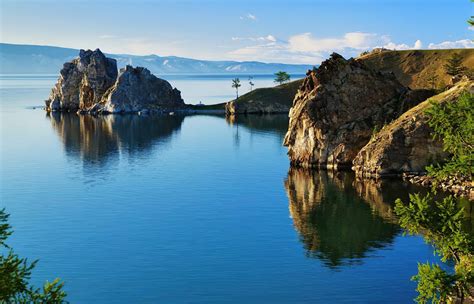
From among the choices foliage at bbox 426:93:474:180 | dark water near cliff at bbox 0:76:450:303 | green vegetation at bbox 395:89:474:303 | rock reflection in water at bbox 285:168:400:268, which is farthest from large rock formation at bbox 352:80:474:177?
green vegetation at bbox 395:89:474:303

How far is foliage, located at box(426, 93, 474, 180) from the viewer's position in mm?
49281

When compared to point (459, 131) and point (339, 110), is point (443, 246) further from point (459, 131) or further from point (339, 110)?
point (339, 110)

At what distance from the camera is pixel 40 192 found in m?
125

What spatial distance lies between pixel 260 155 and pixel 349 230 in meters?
86.0

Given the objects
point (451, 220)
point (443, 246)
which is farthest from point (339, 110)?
point (443, 246)

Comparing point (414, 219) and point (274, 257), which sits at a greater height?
point (414, 219)

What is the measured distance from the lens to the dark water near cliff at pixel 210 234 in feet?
223

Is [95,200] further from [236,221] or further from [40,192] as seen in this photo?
[236,221]

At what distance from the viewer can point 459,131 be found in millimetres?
51000

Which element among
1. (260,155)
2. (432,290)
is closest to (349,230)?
(432,290)

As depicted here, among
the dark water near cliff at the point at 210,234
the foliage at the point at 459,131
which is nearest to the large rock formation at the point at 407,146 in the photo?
the dark water near cliff at the point at 210,234

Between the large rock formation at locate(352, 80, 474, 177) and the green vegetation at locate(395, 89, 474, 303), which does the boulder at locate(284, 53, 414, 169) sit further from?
the green vegetation at locate(395, 89, 474, 303)

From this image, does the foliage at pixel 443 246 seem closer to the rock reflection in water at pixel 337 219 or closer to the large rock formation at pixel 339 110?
the rock reflection in water at pixel 337 219

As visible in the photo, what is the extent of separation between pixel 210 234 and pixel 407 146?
184ft
